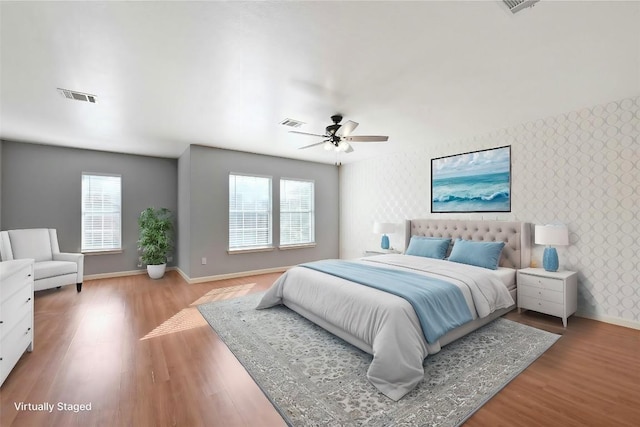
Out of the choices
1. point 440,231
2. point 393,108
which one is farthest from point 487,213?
point 393,108

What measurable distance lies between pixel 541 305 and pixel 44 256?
7.36 meters

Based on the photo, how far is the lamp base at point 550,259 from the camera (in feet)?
11.3

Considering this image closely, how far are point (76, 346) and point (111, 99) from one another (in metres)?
2.59

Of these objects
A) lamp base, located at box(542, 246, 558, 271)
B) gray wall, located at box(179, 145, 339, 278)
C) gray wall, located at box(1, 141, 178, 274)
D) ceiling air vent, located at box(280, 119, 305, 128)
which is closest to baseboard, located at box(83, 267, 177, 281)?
gray wall, located at box(1, 141, 178, 274)

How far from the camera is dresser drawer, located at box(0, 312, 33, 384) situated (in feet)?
6.72

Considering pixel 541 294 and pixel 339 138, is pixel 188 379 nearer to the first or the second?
pixel 339 138

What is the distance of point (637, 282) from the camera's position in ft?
10.1

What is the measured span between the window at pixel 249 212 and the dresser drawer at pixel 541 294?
14.6 ft

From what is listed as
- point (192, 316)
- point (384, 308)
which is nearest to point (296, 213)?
point (192, 316)

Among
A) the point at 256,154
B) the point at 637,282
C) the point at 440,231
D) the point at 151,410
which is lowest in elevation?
the point at 151,410

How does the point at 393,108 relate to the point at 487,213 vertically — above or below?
above

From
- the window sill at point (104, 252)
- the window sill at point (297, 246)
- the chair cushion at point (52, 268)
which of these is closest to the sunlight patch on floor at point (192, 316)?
the window sill at point (297, 246)

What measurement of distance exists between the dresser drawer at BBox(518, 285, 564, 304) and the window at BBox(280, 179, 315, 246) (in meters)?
4.25

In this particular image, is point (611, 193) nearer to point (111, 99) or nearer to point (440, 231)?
point (440, 231)
